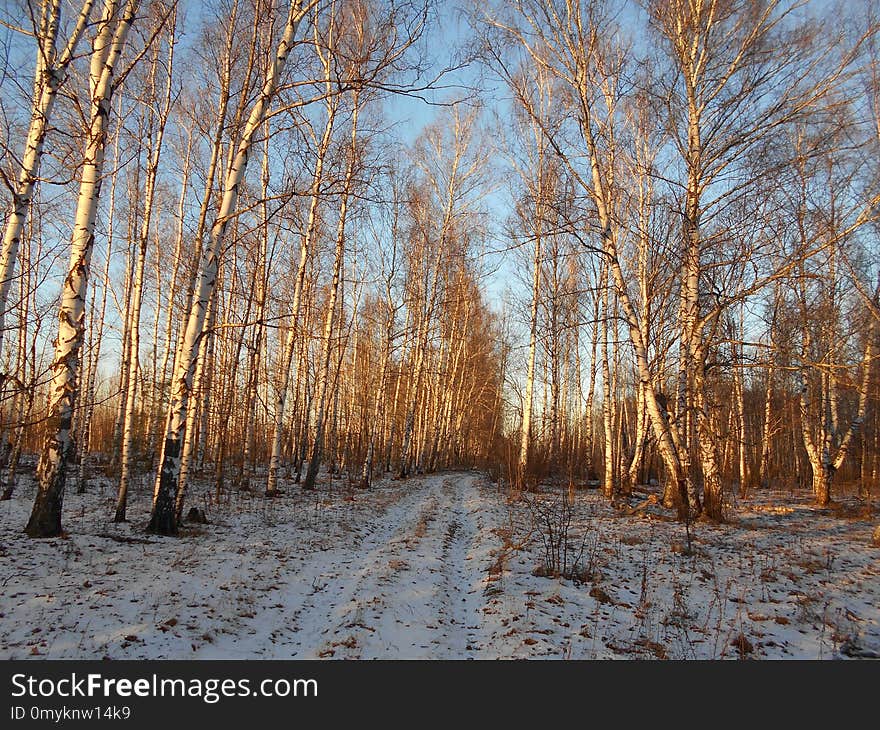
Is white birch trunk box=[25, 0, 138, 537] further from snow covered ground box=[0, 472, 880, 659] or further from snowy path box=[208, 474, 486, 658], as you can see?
snowy path box=[208, 474, 486, 658]

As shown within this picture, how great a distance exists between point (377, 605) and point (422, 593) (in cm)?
62

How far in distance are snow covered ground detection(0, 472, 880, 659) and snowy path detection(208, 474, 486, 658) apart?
0.02m

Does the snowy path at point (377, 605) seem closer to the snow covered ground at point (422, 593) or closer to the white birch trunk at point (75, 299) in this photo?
the snow covered ground at point (422, 593)

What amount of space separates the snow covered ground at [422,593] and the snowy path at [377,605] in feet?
0.07

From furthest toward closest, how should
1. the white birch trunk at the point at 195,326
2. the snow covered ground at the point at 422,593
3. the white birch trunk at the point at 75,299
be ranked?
the white birch trunk at the point at 195,326 → the white birch trunk at the point at 75,299 → the snow covered ground at the point at 422,593

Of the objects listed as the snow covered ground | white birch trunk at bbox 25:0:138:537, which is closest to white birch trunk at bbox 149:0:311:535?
the snow covered ground

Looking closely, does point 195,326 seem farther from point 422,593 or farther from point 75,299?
point 422,593

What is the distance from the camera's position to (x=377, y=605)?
4.70m

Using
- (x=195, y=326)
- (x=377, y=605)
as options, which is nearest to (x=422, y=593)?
(x=377, y=605)

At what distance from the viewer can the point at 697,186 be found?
30.1 feet

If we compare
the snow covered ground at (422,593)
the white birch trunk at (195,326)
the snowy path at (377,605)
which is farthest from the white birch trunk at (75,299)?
the snowy path at (377,605)

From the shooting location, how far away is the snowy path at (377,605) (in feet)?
12.5

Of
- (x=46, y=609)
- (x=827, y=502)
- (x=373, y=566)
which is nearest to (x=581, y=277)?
(x=827, y=502)

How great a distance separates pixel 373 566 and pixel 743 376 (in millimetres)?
18454
